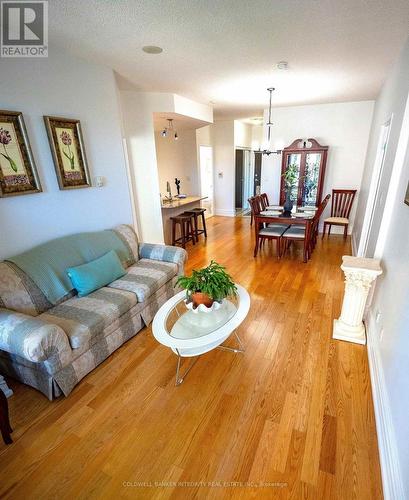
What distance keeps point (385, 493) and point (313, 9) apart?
288 centimetres

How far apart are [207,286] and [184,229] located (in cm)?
327

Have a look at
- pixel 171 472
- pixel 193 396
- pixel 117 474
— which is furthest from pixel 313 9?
pixel 117 474

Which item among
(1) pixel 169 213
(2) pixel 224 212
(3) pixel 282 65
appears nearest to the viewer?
(3) pixel 282 65

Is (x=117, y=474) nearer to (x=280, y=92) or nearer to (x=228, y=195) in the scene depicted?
(x=280, y=92)

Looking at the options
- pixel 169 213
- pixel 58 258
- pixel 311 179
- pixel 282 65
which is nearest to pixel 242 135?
pixel 311 179

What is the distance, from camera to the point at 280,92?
3855mm

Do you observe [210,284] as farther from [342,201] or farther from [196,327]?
[342,201]

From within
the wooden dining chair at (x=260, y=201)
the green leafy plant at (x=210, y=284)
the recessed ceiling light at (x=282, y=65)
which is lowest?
the green leafy plant at (x=210, y=284)

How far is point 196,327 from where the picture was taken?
1.82 m

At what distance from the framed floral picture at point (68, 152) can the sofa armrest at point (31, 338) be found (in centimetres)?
136

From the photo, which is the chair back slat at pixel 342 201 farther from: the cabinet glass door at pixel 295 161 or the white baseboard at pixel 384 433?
the white baseboard at pixel 384 433

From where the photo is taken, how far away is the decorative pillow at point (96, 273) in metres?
2.21

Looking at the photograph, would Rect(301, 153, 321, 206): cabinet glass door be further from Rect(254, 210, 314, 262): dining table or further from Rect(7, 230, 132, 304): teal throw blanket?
Rect(7, 230, 132, 304): teal throw blanket

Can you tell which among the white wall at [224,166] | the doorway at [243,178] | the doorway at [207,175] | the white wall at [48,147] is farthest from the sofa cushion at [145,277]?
the doorway at [243,178]
